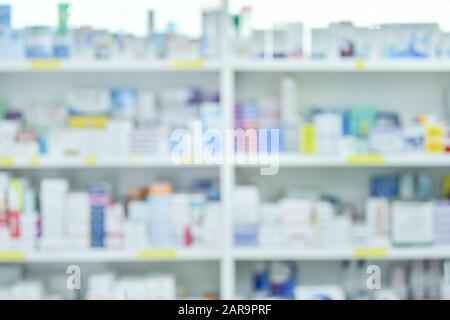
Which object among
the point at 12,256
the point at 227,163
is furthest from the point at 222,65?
the point at 12,256

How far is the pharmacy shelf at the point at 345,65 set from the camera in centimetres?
238

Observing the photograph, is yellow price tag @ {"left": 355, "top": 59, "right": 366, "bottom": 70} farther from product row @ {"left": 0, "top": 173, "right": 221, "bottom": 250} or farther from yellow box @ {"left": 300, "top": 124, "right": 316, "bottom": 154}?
product row @ {"left": 0, "top": 173, "right": 221, "bottom": 250}

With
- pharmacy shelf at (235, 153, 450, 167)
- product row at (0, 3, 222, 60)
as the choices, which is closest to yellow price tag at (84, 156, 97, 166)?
product row at (0, 3, 222, 60)

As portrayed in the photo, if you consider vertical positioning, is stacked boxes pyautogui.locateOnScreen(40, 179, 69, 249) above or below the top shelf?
below

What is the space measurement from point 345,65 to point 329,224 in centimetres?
58

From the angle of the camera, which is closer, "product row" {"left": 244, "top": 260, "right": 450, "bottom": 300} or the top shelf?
the top shelf

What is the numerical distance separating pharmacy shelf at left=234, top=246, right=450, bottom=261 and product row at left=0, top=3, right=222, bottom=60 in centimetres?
74

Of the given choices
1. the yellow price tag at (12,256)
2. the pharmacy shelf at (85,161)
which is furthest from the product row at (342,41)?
the yellow price tag at (12,256)

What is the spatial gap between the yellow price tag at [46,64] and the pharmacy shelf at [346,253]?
3.06ft

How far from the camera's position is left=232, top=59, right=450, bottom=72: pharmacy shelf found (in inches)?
93.6

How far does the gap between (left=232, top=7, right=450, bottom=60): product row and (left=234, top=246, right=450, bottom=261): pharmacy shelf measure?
71 centimetres

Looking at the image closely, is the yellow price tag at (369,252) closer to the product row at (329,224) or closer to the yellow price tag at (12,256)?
the product row at (329,224)

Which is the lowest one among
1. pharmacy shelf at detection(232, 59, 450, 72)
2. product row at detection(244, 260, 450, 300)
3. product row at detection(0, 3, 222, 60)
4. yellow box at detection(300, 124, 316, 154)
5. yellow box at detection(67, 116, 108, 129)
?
product row at detection(244, 260, 450, 300)

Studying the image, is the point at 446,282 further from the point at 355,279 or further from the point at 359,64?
the point at 359,64
